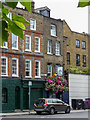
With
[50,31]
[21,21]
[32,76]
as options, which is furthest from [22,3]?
[50,31]

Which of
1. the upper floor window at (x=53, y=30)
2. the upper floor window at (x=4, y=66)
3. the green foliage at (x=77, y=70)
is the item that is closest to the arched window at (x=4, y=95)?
the upper floor window at (x=4, y=66)

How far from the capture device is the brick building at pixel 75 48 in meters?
46.2

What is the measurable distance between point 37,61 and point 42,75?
1.77 meters

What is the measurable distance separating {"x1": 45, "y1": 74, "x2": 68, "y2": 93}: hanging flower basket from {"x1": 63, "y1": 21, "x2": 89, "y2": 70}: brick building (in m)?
5.49

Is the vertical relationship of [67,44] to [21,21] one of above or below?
above

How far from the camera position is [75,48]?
158 ft

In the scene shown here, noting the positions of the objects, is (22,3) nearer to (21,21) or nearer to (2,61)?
(21,21)

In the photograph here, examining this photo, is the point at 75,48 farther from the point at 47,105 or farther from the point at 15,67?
the point at 47,105

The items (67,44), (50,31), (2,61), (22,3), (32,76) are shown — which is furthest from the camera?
(67,44)

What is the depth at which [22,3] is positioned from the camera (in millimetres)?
2137

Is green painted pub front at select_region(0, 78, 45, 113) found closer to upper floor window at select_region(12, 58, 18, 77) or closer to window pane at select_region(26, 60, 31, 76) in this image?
upper floor window at select_region(12, 58, 18, 77)

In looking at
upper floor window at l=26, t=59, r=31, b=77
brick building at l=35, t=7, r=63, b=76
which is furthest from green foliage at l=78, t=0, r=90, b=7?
brick building at l=35, t=7, r=63, b=76

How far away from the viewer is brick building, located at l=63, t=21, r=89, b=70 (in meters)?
46.2

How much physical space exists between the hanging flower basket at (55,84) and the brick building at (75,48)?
5.49 m
